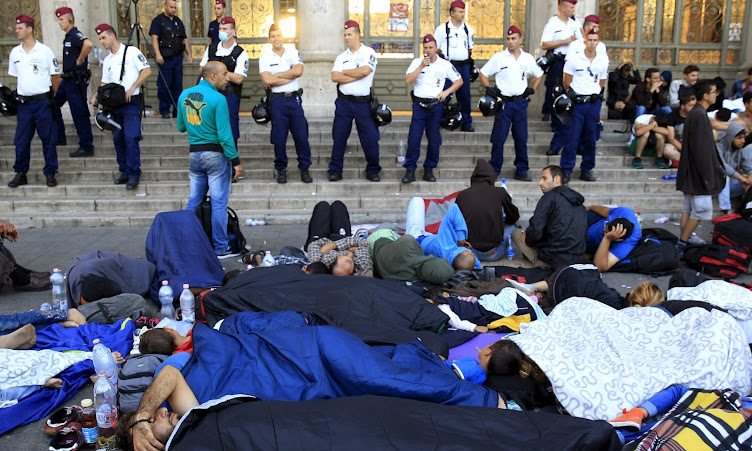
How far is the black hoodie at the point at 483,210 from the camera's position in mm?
6957

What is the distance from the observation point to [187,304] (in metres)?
5.46

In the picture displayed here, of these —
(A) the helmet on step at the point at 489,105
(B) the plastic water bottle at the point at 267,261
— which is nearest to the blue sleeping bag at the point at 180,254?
(B) the plastic water bottle at the point at 267,261

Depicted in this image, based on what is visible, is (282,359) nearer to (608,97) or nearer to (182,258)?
(182,258)

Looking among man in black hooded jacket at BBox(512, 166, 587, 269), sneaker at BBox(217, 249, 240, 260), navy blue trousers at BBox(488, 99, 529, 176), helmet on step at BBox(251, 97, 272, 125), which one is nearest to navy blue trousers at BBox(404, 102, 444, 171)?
navy blue trousers at BBox(488, 99, 529, 176)

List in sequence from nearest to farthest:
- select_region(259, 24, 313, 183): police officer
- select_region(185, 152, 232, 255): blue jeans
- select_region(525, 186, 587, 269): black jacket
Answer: select_region(525, 186, 587, 269): black jacket → select_region(185, 152, 232, 255): blue jeans → select_region(259, 24, 313, 183): police officer

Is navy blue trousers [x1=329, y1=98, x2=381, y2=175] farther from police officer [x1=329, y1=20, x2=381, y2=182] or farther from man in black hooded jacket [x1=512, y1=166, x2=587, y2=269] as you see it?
man in black hooded jacket [x1=512, y1=166, x2=587, y2=269]

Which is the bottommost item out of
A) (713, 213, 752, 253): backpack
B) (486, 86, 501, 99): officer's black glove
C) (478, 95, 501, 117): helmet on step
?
(713, 213, 752, 253): backpack

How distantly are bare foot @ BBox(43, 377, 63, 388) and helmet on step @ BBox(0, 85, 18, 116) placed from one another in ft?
19.0

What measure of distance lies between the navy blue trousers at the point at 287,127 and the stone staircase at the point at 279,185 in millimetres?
338

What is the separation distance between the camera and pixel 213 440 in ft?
9.78

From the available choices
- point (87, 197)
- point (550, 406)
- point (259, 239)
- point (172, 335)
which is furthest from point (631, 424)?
point (87, 197)

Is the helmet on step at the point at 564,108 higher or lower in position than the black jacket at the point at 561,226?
higher

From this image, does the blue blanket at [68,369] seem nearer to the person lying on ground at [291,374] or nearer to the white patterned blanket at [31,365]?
the white patterned blanket at [31,365]

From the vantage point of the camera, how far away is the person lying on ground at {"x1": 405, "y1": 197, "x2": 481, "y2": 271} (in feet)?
20.9
